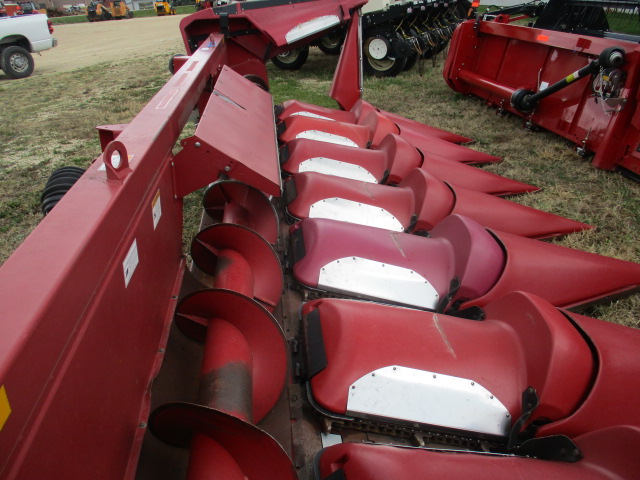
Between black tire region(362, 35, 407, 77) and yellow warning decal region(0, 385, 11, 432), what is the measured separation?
7614 mm

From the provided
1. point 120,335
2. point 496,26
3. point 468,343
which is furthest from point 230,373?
point 496,26

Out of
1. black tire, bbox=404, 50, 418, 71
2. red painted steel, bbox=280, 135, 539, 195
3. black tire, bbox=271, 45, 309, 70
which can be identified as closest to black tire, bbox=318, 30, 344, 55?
black tire, bbox=271, 45, 309, 70

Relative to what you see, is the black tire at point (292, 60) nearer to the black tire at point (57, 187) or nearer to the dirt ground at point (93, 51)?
the dirt ground at point (93, 51)

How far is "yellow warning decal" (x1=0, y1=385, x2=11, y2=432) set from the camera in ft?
2.00

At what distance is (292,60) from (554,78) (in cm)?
543

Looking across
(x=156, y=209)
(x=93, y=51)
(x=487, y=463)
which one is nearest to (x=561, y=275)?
(x=487, y=463)

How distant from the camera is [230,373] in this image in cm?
126

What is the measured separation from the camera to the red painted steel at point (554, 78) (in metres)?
3.49

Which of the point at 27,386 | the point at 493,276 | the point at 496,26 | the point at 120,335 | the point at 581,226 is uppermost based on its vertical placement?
the point at 496,26

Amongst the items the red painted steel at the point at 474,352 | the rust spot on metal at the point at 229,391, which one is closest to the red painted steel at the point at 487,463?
the red painted steel at the point at 474,352

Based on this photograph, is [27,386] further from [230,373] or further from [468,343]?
[468,343]

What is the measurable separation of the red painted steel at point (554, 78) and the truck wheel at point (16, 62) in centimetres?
981

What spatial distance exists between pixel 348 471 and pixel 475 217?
179 centimetres

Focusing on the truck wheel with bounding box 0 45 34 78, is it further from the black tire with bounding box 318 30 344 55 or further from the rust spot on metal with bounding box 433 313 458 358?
the rust spot on metal with bounding box 433 313 458 358
